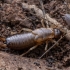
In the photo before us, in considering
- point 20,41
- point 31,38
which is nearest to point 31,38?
point 31,38

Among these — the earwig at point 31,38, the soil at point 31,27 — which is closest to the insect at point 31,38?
the earwig at point 31,38

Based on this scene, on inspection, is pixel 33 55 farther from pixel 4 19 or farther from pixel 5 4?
pixel 5 4

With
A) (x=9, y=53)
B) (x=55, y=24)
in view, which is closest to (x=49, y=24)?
(x=55, y=24)

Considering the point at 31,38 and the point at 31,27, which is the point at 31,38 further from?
the point at 31,27

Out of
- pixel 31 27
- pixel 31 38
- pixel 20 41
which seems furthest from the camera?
pixel 31 27

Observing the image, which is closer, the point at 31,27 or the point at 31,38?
the point at 31,38

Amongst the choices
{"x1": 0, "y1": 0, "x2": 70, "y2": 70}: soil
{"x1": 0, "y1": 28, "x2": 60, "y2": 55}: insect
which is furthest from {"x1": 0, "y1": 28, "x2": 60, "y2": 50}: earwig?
{"x1": 0, "y1": 0, "x2": 70, "y2": 70}: soil

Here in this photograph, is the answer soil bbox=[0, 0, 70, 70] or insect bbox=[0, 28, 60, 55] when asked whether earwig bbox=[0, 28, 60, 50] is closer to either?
insect bbox=[0, 28, 60, 55]
